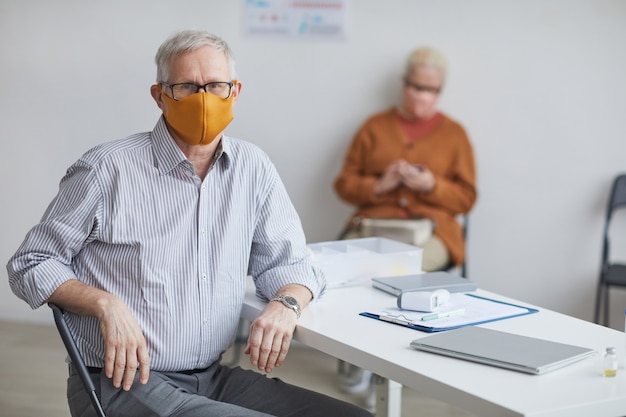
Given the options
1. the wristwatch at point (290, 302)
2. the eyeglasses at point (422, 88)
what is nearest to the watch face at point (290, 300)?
the wristwatch at point (290, 302)

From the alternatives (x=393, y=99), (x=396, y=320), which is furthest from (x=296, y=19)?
(x=396, y=320)

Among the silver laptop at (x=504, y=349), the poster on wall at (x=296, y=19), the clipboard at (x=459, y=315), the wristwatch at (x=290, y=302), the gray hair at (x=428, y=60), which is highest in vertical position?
the poster on wall at (x=296, y=19)

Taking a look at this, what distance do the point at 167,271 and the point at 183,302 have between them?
8 cm

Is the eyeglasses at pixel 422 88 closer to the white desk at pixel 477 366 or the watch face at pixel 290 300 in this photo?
the white desk at pixel 477 366

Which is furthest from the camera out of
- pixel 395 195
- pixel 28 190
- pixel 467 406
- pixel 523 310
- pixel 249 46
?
pixel 28 190

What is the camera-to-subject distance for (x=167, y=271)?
1883 millimetres

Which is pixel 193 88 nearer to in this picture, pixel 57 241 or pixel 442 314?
pixel 57 241

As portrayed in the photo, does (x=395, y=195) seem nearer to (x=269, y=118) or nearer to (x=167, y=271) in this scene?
(x=269, y=118)

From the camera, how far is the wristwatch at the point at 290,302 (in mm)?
1891

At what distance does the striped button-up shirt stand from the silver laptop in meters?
0.44

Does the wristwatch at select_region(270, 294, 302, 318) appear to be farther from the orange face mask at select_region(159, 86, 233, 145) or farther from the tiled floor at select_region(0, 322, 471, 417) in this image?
the tiled floor at select_region(0, 322, 471, 417)

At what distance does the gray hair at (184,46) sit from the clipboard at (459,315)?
65 cm

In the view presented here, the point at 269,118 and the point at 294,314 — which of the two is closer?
the point at 294,314

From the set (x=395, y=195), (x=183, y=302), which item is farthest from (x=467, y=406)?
(x=395, y=195)
